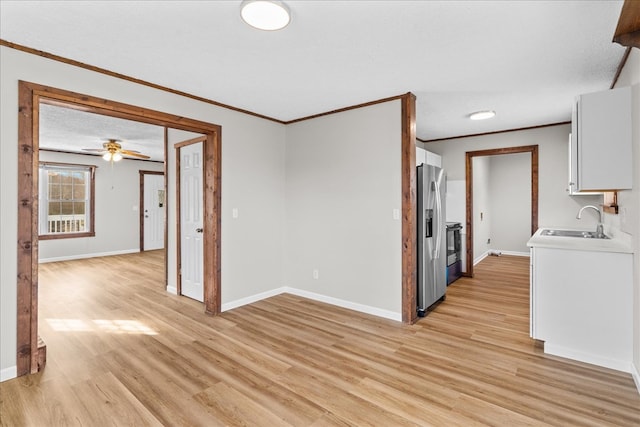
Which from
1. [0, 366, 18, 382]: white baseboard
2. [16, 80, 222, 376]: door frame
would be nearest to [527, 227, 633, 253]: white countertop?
[16, 80, 222, 376]: door frame

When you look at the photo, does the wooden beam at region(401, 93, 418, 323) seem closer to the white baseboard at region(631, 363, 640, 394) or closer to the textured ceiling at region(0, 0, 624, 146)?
the textured ceiling at region(0, 0, 624, 146)

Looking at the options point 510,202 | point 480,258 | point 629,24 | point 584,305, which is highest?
Answer: point 629,24

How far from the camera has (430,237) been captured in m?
3.68

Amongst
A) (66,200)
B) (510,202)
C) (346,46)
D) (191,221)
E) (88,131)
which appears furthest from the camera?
(510,202)

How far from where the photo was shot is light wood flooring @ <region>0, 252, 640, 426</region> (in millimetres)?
1930

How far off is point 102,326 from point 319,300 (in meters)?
2.45

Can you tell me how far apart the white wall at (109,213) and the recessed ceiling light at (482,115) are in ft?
26.2

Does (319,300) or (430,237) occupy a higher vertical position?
(430,237)

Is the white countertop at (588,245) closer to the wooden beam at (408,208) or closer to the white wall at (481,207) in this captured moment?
the wooden beam at (408,208)

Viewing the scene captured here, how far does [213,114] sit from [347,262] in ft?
7.85

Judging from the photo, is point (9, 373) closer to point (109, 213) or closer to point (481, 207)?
point (109, 213)

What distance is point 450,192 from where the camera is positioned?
220 inches

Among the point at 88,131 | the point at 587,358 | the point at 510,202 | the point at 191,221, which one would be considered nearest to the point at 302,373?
the point at 587,358

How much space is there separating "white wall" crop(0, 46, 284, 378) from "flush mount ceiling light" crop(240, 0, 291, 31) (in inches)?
65.7
